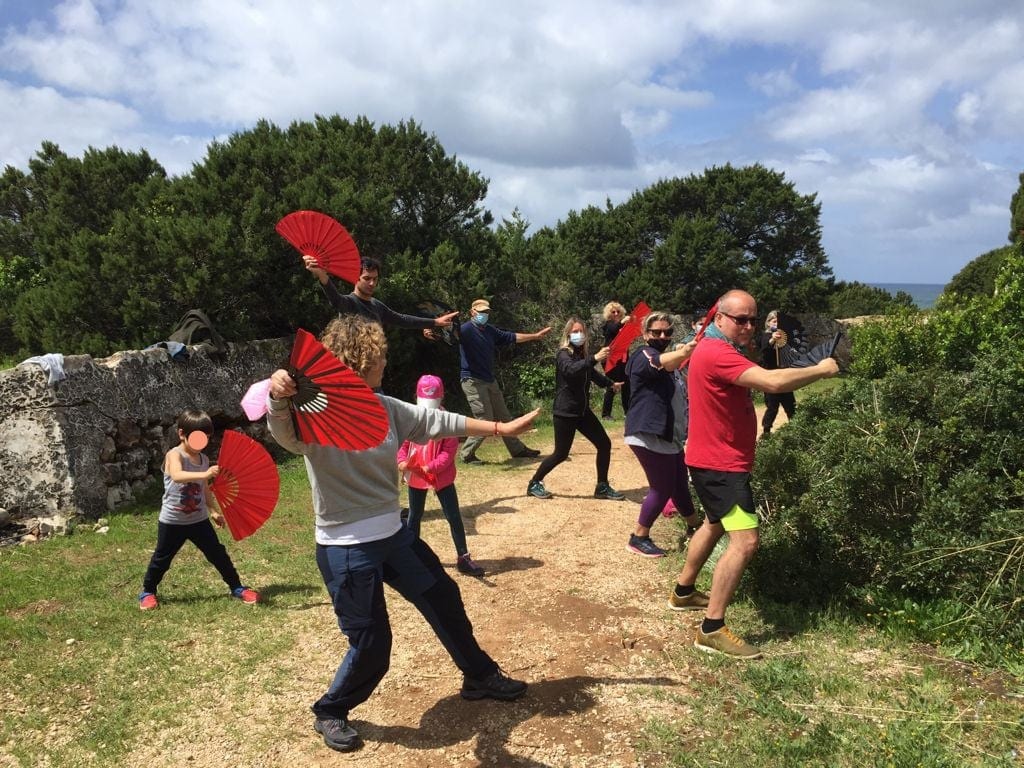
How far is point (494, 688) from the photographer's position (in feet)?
11.6

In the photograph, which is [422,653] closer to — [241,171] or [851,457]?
[851,457]

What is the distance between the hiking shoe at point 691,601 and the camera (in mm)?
4418

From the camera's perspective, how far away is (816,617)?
4.09 meters

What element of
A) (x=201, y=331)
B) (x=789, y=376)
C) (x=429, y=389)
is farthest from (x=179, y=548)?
(x=201, y=331)

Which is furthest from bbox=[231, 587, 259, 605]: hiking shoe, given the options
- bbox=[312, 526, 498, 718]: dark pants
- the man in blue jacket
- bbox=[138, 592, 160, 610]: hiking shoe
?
the man in blue jacket

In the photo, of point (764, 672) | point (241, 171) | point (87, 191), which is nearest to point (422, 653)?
point (764, 672)

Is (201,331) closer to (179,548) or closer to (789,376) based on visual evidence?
(179,548)

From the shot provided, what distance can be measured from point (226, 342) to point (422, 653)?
19.5 ft

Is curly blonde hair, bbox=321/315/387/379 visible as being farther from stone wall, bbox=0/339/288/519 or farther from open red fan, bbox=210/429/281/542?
stone wall, bbox=0/339/288/519

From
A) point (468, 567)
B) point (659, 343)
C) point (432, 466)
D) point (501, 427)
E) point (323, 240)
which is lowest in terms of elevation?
point (468, 567)

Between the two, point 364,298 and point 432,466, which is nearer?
point 432,466

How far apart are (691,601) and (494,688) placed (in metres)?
1.51

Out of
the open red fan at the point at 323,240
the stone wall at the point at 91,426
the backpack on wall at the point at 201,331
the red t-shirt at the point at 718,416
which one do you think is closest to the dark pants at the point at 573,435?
the open red fan at the point at 323,240

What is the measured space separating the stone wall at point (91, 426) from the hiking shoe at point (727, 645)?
5.59 m
